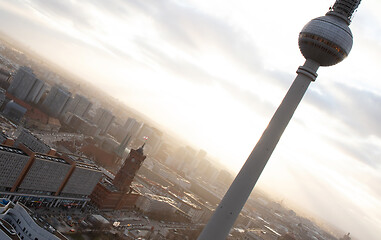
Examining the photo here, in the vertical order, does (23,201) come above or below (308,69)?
below

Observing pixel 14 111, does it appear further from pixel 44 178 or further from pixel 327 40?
pixel 327 40

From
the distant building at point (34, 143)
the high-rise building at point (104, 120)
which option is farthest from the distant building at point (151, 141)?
the distant building at point (34, 143)

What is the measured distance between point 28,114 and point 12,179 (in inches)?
2906

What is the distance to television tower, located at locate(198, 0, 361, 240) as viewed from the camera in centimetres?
3291

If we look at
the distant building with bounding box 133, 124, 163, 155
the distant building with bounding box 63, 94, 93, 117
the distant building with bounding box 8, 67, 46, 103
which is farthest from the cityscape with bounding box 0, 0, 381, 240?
the distant building with bounding box 133, 124, 163, 155

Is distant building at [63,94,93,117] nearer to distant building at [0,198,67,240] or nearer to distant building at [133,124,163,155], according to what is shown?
distant building at [133,124,163,155]

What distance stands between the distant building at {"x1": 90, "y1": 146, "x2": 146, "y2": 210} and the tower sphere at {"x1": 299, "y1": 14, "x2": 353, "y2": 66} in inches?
2193

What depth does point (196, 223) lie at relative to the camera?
104938mm

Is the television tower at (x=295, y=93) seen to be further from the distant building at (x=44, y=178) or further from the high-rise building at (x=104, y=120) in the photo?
the high-rise building at (x=104, y=120)

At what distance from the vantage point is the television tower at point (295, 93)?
32906 mm

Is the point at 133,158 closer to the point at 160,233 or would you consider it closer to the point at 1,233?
the point at 160,233

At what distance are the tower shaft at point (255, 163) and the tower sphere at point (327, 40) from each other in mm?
1268

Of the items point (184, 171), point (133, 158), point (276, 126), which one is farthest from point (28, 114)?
point (276, 126)

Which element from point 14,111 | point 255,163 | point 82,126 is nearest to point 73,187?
point 255,163
